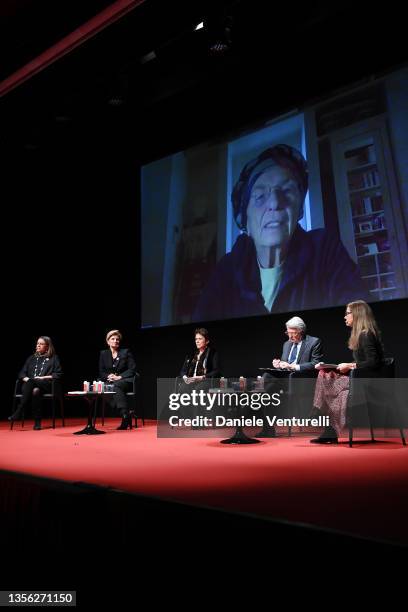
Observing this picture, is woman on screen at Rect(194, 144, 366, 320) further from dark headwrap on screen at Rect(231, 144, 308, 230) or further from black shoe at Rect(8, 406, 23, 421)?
black shoe at Rect(8, 406, 23, 421)

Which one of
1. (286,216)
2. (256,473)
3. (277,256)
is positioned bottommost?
(256,473)

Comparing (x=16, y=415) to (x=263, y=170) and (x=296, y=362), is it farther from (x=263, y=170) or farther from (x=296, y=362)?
(x=263, y=170)

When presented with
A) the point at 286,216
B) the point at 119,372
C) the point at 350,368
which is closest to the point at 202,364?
the point at 119,372

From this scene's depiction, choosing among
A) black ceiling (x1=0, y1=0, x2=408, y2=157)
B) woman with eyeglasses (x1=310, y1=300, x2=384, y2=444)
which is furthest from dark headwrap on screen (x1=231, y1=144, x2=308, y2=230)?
woman with eyeglasses (x1=310, y1=300, x2=384, y2=444)

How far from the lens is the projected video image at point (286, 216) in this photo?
523 cm

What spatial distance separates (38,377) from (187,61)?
3847mm

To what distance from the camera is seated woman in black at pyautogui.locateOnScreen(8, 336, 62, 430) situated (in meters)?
6.21

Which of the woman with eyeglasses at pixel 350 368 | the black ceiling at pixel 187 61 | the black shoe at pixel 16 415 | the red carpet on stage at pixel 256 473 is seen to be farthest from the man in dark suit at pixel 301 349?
the black shoe at pixel 16 415

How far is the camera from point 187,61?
618 cm

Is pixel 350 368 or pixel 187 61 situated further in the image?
pixel 187 61

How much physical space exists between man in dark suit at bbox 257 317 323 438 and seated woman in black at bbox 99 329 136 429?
1.62 metres

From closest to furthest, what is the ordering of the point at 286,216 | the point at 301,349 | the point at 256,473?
the point at 256,473 → the point at 301,349 → the point at 286,216

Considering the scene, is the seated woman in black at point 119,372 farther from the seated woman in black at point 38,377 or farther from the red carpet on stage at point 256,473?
the red carpet on stage at point 256,473

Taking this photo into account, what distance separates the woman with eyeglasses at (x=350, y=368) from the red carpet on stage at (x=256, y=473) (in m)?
0.24
